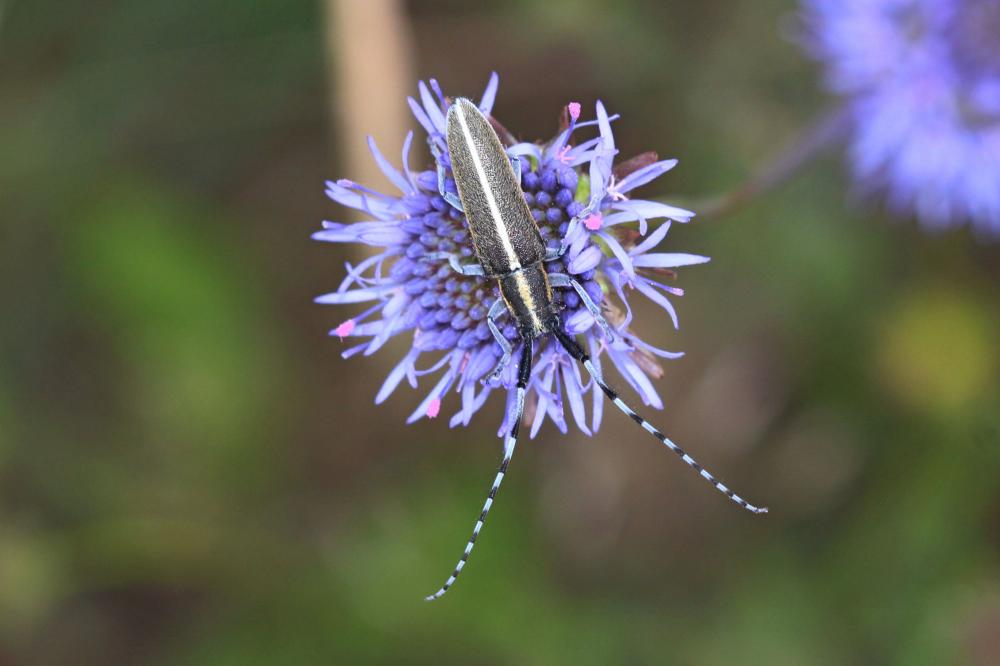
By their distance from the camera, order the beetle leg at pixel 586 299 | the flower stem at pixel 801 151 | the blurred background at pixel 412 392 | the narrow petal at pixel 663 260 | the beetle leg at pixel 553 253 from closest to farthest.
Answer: the narrow petal at pixel 663 260, the beetle leg at pixel 586 299, the beetle leg at pixel 553 253, the flower stem at pixel 801 151, the blurred background at pixel 412 392

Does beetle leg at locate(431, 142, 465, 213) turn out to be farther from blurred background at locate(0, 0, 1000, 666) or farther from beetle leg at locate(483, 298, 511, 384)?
blurred background at locate(0, 0, 1000, 666)

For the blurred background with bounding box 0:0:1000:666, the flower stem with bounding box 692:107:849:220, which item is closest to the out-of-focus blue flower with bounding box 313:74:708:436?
the flower stem with bounding box 692:107:849:220

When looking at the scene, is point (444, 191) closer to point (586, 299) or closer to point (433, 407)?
point (586, 299)

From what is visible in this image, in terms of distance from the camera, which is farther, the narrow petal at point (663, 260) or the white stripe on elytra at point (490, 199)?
the white stripe on elytra at point (490, 199)

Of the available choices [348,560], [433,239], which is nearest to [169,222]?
[348,560]

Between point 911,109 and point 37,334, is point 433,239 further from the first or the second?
point 37,334

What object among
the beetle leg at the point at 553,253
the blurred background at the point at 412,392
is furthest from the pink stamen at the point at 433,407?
the blurred background at the point at 412,392

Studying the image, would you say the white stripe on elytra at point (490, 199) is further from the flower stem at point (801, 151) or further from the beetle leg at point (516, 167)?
the flower stem at point (801, 151)
